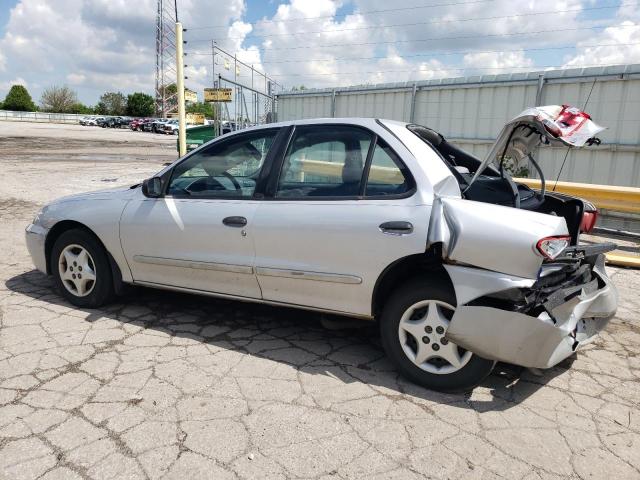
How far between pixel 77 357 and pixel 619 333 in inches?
162

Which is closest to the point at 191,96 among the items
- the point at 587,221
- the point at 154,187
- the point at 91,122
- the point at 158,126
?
the point at 154,187

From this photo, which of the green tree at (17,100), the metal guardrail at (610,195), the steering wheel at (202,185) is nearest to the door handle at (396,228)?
the steering wheel at (202,185)

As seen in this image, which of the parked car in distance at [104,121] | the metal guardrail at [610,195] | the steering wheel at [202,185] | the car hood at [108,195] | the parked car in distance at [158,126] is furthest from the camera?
the parked car in distance at [104,121]

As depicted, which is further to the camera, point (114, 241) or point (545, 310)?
point (114, 241)

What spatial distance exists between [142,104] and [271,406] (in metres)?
96.6

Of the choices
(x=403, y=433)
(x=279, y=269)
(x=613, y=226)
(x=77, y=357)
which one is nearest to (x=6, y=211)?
(x=77, y=357)

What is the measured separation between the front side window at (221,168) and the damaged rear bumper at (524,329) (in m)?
1.90

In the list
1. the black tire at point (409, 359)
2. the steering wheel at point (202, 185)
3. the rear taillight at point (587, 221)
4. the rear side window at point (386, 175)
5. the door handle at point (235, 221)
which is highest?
the rear side window at point (386, 175)

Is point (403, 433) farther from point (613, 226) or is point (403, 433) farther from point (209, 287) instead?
point (613, 226)

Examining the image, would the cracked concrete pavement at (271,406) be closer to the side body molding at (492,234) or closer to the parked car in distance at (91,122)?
the side body molding at (492,234)

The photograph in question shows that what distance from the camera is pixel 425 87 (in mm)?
11219

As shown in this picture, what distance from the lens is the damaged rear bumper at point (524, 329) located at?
2.80 metres

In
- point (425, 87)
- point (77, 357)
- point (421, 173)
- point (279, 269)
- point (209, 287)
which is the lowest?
point (77, 357)

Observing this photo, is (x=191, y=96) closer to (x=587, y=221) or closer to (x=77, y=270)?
(x=77, y=270)
